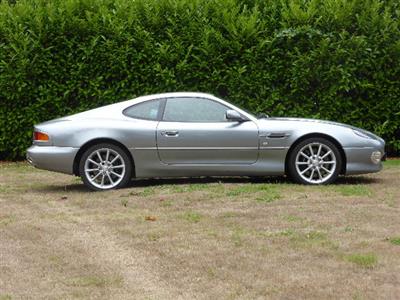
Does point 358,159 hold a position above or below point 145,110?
below

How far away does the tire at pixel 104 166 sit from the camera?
10711 mm

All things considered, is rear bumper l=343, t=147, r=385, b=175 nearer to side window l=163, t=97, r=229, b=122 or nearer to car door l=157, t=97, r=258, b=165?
car door l=157, t=97, r=258, b=165

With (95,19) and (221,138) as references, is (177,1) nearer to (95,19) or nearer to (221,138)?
(95,19)

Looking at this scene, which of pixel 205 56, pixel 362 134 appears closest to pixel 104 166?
pixel 362 134

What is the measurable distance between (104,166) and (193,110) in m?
1.35

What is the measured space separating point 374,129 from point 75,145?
5912 mm

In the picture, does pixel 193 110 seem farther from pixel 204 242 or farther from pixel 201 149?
pixel 204 242

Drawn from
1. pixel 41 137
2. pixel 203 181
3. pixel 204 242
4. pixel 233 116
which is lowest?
pixel 204 242

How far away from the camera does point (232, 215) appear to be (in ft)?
28.0

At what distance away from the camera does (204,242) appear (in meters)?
7.25

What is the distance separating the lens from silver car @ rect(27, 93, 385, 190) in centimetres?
1073

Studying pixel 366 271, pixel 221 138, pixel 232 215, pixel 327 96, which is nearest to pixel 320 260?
pixel 366 271

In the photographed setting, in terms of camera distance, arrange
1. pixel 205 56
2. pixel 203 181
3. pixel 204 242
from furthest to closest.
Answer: pixel 205 56 < pixel 203 181 < pixel 204 242

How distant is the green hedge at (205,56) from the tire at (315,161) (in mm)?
3559
